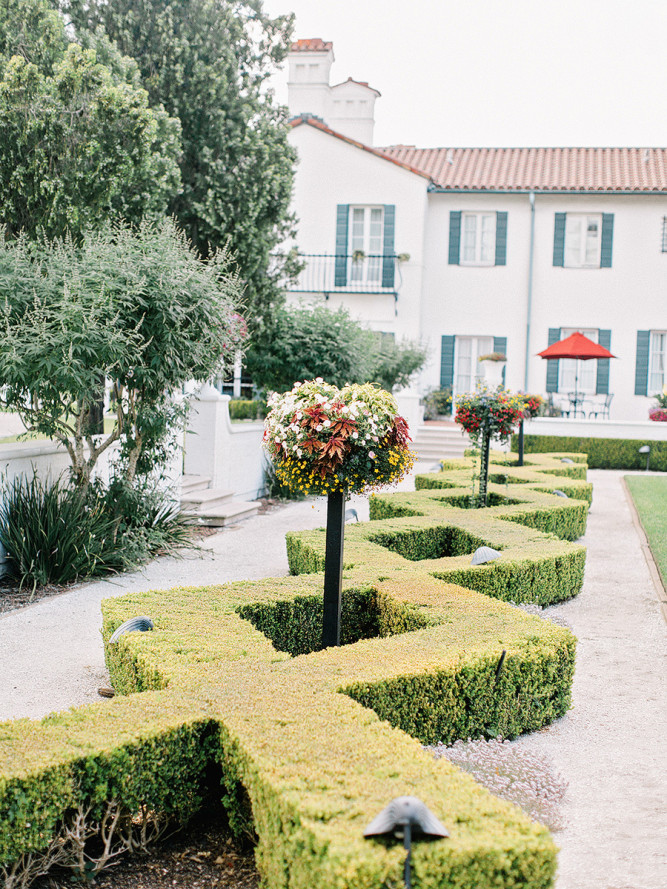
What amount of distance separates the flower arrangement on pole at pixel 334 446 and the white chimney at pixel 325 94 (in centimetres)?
1996

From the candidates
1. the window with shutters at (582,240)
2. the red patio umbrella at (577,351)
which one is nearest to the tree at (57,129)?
the red patio umbrella at (577,351)

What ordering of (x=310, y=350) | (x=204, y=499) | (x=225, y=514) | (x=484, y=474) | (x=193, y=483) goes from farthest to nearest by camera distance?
(x=310, y=350) → (x=193, y=483) → (x=204, y=499) → (x=225, y=514) → (x=484, y=474)

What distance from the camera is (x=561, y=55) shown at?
9.21 meters

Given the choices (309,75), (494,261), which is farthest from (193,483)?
(309,75)

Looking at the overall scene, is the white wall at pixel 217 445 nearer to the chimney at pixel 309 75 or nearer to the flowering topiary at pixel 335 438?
the flowering topiary at pixel 335 438

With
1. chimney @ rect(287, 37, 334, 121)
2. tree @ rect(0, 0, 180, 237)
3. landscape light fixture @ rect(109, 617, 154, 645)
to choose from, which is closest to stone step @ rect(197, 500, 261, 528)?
tree @ rect(0, 0, 180, 237)

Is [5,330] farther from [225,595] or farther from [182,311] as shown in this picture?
[225,595]

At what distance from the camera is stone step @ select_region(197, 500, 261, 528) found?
9781 mm

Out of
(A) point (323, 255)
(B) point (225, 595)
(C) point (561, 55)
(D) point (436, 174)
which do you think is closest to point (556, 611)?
(B) point (225, 595)

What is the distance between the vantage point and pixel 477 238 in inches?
850

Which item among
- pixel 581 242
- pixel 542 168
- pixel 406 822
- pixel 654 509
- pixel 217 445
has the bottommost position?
pixel 654 509

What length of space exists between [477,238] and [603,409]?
593 centimetres

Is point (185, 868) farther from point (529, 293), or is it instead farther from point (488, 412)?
point (529, 293)

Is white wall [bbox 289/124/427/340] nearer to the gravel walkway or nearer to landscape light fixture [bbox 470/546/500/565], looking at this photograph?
the gravel walkway
